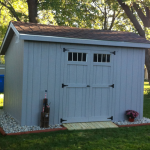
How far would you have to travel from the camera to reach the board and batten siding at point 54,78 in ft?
20.7

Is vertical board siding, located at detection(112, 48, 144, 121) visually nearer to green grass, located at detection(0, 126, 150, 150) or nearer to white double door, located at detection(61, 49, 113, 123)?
white double door, located at detection(61, 49, 113, 123)

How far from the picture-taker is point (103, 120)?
714 cm

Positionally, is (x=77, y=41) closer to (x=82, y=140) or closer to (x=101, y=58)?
(x=101, y=58)

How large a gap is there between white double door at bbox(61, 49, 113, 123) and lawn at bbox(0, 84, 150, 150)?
96cm

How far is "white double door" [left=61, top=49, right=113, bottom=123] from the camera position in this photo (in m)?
6.77

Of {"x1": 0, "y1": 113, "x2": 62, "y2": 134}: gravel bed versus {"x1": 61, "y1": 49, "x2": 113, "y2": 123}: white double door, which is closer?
{"x1": 0, "y1": 113, "x2": 62, "y2": 134}: gravel bed

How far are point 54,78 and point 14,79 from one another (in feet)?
5.13

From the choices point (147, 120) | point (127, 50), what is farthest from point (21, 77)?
point (147, 120)

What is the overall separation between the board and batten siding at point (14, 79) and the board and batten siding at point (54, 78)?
295 mm

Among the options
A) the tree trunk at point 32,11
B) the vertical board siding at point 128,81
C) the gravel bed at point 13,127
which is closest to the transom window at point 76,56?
the vertical board siding at point 128,81

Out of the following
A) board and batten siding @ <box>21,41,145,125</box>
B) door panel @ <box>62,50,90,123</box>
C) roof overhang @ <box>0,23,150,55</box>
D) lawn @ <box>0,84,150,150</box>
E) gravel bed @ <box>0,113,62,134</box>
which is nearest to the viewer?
lawn @ <box>0,84,150,150</box>

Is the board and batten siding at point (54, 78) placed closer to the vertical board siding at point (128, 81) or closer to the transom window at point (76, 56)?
the vertical board siding at point (128, 81)

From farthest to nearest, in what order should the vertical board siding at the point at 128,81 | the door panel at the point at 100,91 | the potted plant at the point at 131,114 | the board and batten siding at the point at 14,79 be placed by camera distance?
1. the vertical board siding at the point at 128,81
2. the potted plant at the point at 131,114
3. the door panel at the point at 100,91
4. the board and batten siding at the point at 14,79

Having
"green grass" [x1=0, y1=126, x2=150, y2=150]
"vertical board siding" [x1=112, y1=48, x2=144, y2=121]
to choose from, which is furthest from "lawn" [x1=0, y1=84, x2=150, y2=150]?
"vertical board siding" [x1=112, y1=48, x2=144, y2=121]
